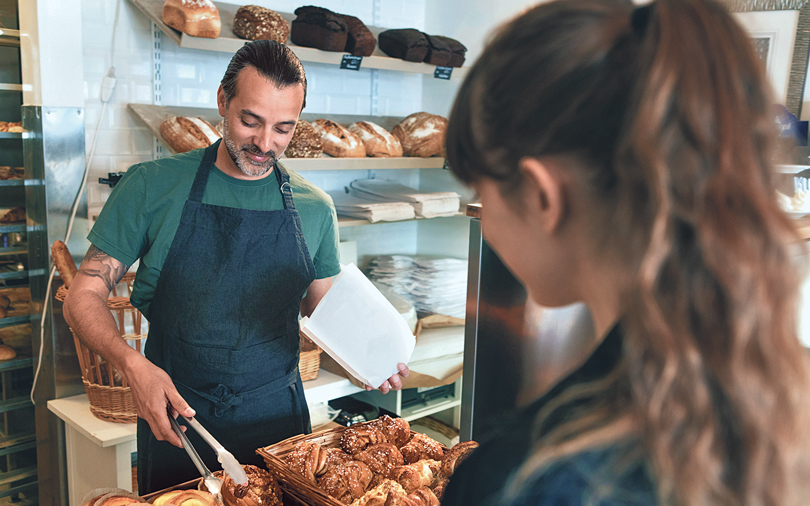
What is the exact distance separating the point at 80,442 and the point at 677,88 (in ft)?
8.31

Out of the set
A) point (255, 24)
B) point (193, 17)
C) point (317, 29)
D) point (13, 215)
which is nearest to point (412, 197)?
point (317, 29)

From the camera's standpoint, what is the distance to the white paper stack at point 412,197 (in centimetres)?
319

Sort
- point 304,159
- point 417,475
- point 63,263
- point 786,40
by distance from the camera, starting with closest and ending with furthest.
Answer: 1. point 417,475
2. point 63,263
3. point 786,40
4. point 304,159

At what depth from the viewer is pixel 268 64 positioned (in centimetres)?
153

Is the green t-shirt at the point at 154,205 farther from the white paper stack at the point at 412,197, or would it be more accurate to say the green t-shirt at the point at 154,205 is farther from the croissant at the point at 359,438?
the white paper stack at the point at 412,197

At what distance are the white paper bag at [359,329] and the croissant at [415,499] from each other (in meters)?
0.29

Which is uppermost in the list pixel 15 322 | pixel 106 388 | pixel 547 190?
pixel 547 190

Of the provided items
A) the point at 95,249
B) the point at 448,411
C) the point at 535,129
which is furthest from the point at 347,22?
the point at 535,129

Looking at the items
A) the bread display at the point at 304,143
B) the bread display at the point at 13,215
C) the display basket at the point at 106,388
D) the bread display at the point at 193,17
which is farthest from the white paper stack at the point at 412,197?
the bread display at the point at 13,215

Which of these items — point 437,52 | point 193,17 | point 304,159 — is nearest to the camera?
point 193,17

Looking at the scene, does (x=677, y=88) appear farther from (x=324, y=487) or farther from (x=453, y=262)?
(x=453, y=262)

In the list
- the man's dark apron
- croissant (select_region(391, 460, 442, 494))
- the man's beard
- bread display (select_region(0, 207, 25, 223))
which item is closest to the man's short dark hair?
the man's beard

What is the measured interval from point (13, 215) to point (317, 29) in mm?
1452

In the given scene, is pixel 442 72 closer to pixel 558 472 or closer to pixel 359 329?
pixel 359 329
